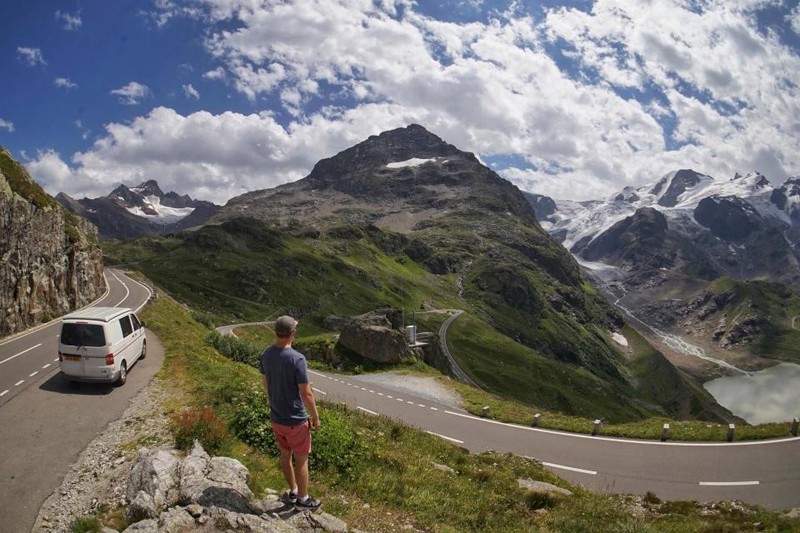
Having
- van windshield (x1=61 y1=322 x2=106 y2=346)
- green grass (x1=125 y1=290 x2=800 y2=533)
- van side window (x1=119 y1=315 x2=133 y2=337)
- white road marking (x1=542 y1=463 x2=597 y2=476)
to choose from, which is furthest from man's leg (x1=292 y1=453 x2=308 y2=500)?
van side window (x1=119 y1=315 x2=133 y2=337)

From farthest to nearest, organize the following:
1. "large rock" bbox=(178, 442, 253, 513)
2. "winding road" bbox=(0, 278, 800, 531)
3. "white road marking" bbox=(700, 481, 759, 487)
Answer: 1. "white road marking" bbox=(700, 481, 759, 487)
2. "winding road" bbox=(0, 278, 800, 531)
3. "large rock" bbox=(178, 442, 253, 513)

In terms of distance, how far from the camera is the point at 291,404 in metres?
10.3

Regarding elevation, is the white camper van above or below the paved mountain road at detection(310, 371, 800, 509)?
above

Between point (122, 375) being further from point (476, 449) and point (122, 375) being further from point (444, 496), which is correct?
point (476, 449)

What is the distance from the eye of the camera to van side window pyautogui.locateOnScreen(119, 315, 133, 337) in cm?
2338

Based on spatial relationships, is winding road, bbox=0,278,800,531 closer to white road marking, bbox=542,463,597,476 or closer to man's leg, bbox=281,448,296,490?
white road marking, bbox=542,463,597,476

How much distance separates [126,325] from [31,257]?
78.0ft

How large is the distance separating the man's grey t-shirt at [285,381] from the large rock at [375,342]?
4133 centimetres

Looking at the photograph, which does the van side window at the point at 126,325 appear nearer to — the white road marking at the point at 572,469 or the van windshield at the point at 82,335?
the van windshield at the point at 82,335

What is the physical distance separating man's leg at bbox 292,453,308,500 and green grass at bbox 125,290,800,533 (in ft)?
4.09

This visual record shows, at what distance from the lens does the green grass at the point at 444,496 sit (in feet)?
38.7

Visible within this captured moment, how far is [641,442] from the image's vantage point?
1009 inches

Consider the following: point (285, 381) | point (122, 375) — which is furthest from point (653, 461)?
point (122, 375)

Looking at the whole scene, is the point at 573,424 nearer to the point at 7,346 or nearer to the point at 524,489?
the point at 524,489
